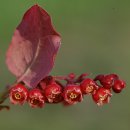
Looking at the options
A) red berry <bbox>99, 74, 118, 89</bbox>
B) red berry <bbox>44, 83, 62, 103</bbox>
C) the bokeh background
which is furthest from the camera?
the bokeh background

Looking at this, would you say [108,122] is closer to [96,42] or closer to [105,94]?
[96,42]

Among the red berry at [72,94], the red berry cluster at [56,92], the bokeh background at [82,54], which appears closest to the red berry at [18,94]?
the red berry cluster at [56,92]

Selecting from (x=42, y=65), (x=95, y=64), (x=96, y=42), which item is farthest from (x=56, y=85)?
(x=96, y=42)

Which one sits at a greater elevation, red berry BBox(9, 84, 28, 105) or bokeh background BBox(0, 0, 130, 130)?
red berry BBox(9, 84, 28, 105)

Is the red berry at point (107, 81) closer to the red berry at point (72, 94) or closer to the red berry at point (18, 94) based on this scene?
the red berry at point (72, 94)

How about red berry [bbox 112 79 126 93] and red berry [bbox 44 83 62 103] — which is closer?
red berry [bbox 44 83 62 103]

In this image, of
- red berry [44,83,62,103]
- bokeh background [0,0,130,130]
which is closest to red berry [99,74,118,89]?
red berry [44,83,62,103]

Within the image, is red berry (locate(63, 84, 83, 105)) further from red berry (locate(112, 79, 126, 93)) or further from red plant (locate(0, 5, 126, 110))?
red berry (locate(112, 79, 126, 93))

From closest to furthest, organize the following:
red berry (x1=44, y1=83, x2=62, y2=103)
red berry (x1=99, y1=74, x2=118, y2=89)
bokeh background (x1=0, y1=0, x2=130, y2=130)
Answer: red berry (x1=44, y1=83, x2=62, y2=103) < red berry (x1=99, y1=74, x2=118, y2=89) < bokeh background (x1=0, y1=0, x2=130, y2=130)
